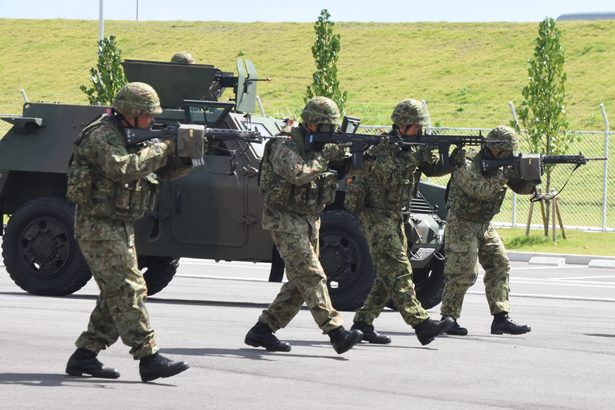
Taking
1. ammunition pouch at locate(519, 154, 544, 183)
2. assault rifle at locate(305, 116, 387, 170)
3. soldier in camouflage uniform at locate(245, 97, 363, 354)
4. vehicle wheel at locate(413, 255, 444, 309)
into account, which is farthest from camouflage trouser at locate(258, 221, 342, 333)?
vehicle wheel at locate(413, 255, 444, 309)

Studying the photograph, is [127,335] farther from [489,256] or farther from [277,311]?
[489,256]

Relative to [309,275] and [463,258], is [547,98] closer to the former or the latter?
[463,258]

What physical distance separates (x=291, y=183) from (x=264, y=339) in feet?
3.94

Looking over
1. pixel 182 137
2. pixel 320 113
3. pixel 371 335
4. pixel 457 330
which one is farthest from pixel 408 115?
pixel 182 137

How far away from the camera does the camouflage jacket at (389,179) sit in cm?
1123

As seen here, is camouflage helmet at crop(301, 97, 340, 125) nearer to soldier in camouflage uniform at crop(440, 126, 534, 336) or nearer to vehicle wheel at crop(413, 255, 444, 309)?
soldier in camouflage uniform at crop(440, 126, 534, 336)

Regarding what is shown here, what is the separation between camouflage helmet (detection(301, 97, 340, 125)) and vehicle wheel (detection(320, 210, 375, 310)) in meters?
3.19

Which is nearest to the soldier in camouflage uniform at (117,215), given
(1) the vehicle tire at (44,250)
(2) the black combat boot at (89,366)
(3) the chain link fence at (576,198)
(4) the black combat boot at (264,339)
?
(2) the black combat boot at (89,366)

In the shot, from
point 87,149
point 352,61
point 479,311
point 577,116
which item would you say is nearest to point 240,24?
point 352,61

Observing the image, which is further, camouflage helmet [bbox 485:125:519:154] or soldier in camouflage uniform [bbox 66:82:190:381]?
camouflage helmet [bbox 485:125:519:154]

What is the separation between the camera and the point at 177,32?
279 ft

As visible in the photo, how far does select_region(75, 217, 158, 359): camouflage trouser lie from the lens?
29.5 feet

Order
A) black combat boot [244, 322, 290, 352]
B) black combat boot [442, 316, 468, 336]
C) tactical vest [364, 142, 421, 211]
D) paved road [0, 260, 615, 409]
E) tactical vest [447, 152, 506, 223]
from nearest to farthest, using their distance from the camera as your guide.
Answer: paved road [0, 260, 615, 409] → black combat boot [244, 322, 290, 352] → tactical vest [364, 142, 421, 211] → tactical vest [447, 152, 506, 223] → black combat boot [442, 316, 468, 336]

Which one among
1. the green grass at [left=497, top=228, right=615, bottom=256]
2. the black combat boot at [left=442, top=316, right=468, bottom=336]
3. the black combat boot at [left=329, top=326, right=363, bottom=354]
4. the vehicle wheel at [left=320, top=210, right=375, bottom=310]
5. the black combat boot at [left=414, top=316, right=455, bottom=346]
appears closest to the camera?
the black combat boot at [left=329, top=326, right=363, bottom=354]
